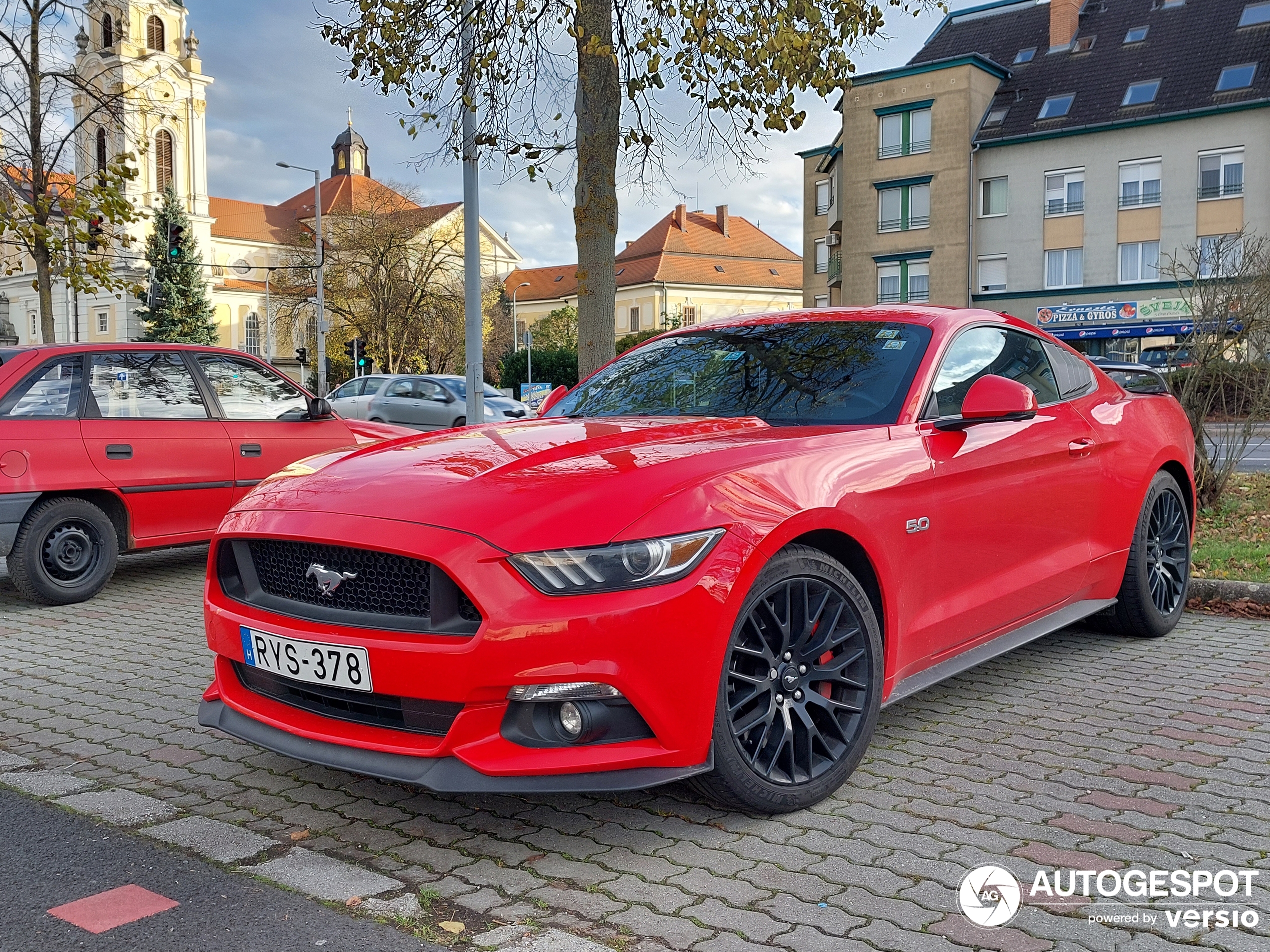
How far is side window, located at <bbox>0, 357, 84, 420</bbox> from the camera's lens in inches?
271

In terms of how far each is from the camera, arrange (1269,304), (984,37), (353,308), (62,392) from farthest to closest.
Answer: (353,308) < (984,37) < (1269,304) < (62,392)

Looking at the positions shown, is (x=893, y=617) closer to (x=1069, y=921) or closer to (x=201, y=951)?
(x=1069, y=921)

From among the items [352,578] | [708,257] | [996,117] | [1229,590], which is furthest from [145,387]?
[708,257]

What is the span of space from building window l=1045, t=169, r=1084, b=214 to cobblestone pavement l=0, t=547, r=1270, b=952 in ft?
139

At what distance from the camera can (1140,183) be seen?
42125 millimetres

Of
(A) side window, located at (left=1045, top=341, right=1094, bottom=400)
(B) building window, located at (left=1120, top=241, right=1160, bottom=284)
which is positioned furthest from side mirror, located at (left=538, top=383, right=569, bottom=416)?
(B) building window, located at (left=1120, top=241, right=1160, bottom=284)

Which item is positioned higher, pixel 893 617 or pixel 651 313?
pixel 651 313

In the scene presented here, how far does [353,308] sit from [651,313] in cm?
4560

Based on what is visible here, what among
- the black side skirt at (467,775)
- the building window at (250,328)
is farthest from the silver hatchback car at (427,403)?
the building window at (250,328)

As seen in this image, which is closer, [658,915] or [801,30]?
[658,915]

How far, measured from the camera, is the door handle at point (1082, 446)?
4.81m

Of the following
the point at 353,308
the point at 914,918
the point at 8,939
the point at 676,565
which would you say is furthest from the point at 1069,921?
the point at 353,308

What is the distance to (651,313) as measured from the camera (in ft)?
332

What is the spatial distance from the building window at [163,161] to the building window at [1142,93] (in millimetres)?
60607
